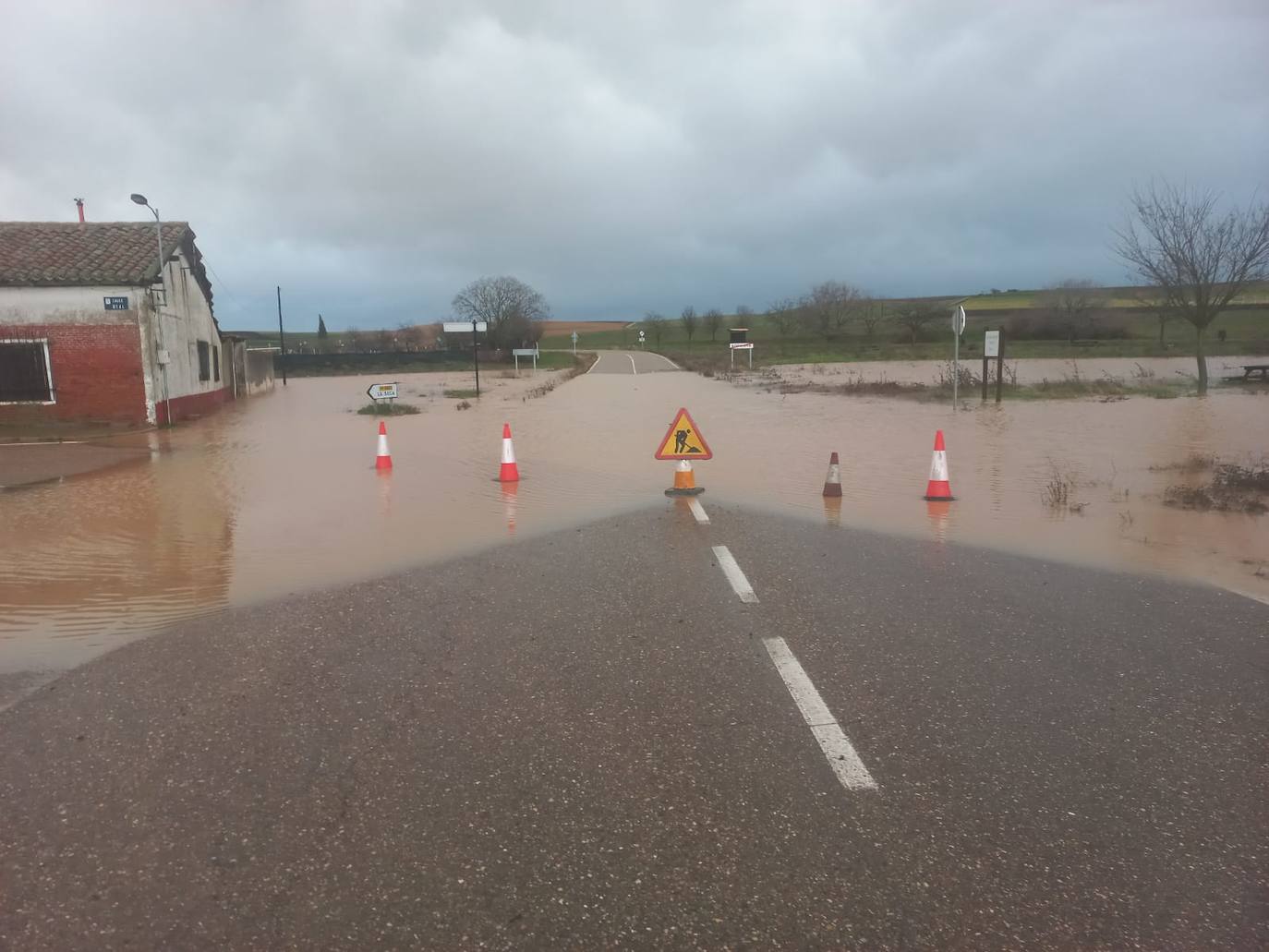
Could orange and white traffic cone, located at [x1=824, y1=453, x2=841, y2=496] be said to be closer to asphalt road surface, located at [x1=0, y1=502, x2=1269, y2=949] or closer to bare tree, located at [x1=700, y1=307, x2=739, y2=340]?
asphalt road surface, located at [x1=0, y1=502, x2=1269, y2=949]

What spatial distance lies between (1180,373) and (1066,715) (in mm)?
35761

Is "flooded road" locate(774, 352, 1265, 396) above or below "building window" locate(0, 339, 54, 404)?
below

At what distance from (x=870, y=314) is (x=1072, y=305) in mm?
20770

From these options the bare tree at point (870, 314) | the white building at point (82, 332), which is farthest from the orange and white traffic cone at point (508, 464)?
the bare tree at point (870, 314)

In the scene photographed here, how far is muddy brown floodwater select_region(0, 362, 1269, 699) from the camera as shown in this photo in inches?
269

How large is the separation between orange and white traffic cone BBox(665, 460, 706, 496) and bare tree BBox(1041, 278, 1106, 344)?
63.7 meters

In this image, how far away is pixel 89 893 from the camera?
9.20 feet

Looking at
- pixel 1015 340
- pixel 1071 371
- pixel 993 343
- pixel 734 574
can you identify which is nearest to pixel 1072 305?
pixel 1015 340

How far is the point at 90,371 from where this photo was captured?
61.5 feet

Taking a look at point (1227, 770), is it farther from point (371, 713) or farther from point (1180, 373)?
point (1180, 373)

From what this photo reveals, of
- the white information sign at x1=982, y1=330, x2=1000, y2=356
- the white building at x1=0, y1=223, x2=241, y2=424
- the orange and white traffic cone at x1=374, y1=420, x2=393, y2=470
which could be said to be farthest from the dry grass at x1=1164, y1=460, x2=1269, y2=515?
the white building at x1=0, y1=223, x2=241, y2=424

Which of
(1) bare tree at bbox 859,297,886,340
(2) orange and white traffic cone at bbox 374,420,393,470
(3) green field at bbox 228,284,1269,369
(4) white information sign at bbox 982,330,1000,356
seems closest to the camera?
(2) orange and white traffic cone at bbox 374,420,393,470

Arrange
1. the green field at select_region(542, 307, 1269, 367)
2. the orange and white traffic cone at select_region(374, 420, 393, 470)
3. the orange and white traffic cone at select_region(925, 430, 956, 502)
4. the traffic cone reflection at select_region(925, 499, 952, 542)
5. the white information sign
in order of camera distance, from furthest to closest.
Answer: the green field at select_region(542, 307, 1269, 367) → the white information sign → the orange and white traffic cone at select_region(374, 420, 393, 470) → the orange and white traffic cone at select_region(925, 430, 956, 502) → the traffic cone reflection at select_region(925, 499, 952, 542)

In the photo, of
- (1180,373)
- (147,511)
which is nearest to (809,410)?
(147,511)
